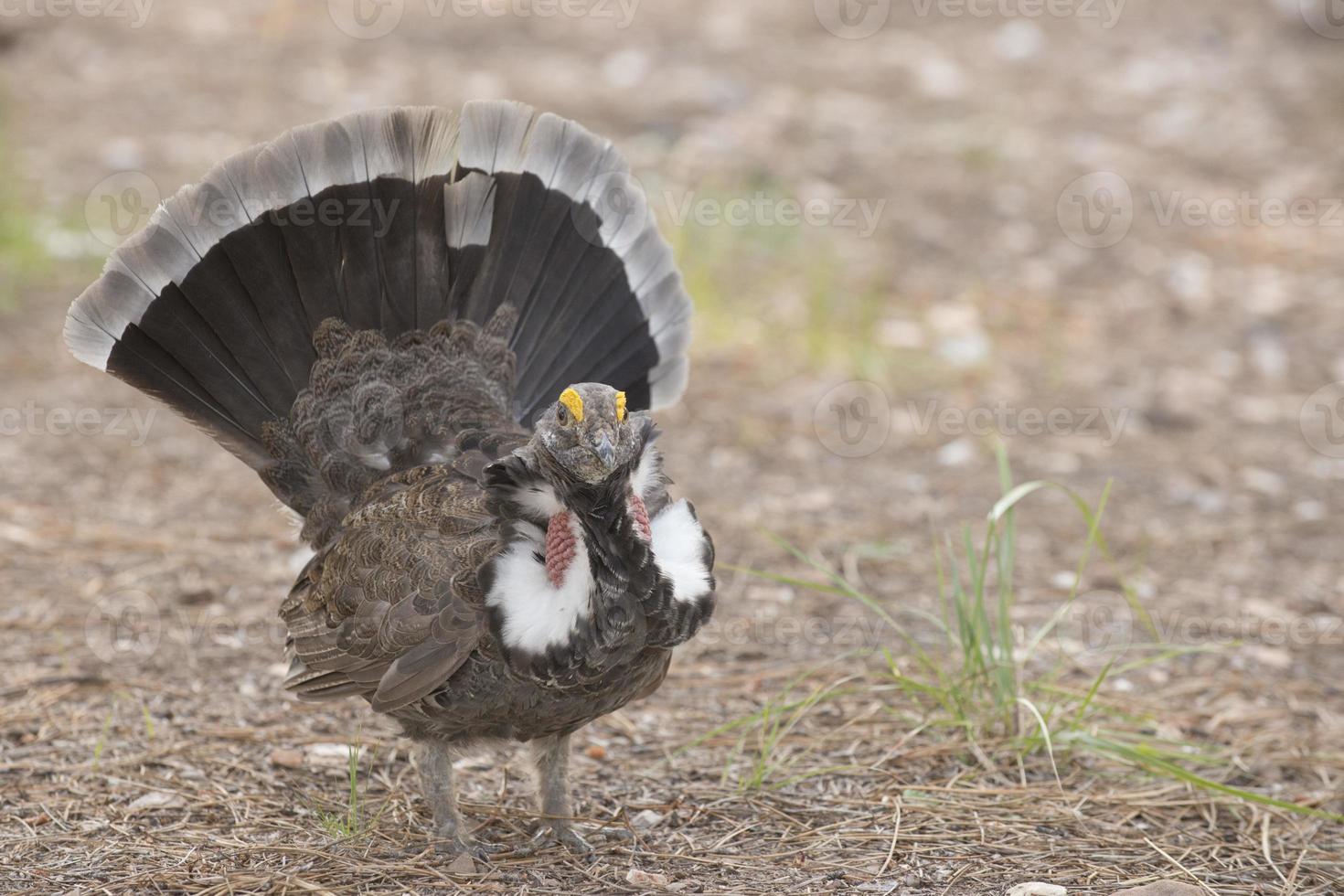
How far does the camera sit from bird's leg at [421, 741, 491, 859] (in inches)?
157

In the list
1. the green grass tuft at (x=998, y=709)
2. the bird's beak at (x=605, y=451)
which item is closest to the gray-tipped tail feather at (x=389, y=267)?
the green grass tuft at (x=998, y=709)

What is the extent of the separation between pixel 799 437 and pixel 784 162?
124 inches

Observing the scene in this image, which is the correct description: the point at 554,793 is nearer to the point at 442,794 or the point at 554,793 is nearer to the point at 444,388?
the point at 442,794

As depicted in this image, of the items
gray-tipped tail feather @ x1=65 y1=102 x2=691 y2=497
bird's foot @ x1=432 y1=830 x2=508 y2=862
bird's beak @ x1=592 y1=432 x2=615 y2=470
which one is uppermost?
gray-tipped tail feather @ x1=65 y1=102 x2=691 y2=497

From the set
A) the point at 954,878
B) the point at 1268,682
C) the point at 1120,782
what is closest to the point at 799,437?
the point at 1268,682

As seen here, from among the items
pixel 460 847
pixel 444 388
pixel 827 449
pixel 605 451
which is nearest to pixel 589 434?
pixel 605 451

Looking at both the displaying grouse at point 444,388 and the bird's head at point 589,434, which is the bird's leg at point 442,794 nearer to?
the displaying grouse at point 444,388

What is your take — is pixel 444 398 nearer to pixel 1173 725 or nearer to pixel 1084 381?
pixel 1173 725

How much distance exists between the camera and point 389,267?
4543 millimetres

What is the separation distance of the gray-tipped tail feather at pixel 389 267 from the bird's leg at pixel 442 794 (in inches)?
42.9

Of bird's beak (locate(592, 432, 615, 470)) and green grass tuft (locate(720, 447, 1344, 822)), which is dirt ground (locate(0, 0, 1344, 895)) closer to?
green grass tuft (locate(720, 447, 1344, 822))

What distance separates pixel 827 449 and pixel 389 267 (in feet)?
11.1

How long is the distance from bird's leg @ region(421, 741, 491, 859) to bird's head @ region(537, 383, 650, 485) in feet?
3.35

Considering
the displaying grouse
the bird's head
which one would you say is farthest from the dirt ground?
the bird's head
